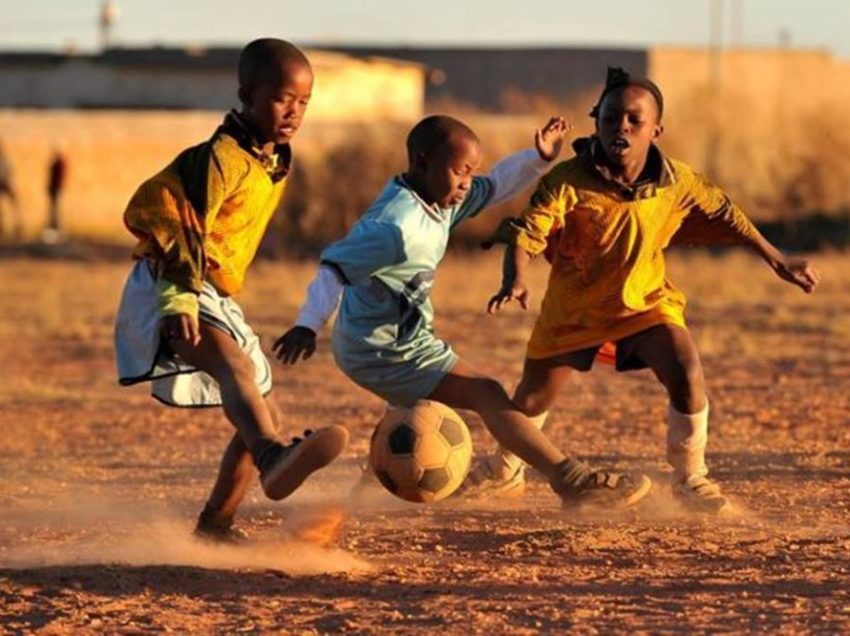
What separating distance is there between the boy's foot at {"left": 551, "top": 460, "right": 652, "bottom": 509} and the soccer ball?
38 centimetres

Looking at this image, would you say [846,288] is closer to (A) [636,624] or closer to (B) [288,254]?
(B) [288,254]

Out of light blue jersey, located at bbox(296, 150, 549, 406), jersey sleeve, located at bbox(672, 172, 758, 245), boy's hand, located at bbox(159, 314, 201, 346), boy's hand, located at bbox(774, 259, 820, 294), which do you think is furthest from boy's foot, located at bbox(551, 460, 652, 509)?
Answer: boy's hand, located at bbox(159, 314, 201, 346)

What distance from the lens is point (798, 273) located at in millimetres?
8234

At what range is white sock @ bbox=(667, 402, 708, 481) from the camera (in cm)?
823

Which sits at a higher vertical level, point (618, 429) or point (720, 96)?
point (720, 96)

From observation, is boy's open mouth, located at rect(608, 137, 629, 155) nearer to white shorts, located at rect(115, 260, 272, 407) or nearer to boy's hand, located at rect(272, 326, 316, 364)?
white shorts, located at rect(115, 260, 272, 407)

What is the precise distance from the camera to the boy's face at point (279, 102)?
7121 mm

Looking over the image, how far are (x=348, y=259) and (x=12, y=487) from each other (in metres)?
2.98

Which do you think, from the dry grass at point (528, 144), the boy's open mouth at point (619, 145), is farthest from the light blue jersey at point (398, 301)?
the dry grass at point (528, 144)

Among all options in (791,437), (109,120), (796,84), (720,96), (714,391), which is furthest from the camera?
(796,84)

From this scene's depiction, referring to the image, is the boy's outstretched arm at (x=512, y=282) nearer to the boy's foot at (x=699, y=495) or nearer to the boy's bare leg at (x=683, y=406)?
the boy's bare leg at (x=683, y=406)

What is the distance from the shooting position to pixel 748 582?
677cm

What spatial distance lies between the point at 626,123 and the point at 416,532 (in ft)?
5.57

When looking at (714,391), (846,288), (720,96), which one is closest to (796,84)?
(720,96)
